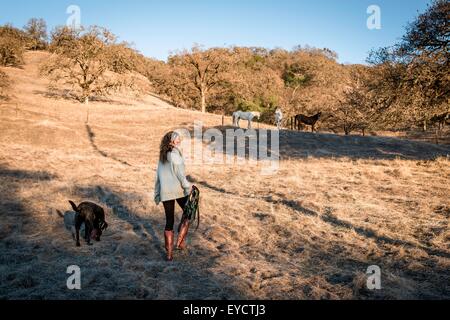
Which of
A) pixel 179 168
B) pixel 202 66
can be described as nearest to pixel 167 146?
pixel 179 168

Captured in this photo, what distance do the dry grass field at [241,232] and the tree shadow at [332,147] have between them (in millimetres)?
2542

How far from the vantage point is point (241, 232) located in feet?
27.4

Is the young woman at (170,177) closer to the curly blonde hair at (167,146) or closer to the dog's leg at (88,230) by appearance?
the curly blonde hair at (167,146)

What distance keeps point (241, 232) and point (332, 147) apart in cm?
1849

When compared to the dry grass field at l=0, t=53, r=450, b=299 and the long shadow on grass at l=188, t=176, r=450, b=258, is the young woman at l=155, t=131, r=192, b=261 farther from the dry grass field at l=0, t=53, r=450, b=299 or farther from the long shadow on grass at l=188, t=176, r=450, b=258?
the long shadow on grass at l=188, t=176, r=450, b=258

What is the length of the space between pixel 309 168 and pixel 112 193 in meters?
10.2

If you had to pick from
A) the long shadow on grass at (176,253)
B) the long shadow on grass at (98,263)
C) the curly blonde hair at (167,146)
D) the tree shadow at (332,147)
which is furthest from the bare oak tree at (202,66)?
the curly blonde hair at (167,146)

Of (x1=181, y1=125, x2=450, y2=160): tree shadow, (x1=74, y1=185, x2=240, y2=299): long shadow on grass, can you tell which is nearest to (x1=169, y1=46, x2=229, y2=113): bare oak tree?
(x1=181, y1=125, x2=450, y2=160): tree shadow

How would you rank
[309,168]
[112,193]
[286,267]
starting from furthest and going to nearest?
[309,168] → [112,193] → [286,267]

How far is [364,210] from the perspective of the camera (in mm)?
10305

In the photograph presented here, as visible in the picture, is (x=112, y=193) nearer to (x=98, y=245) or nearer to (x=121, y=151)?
(x=98, y=245)

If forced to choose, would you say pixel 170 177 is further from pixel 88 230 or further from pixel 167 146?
pixel 88 230
